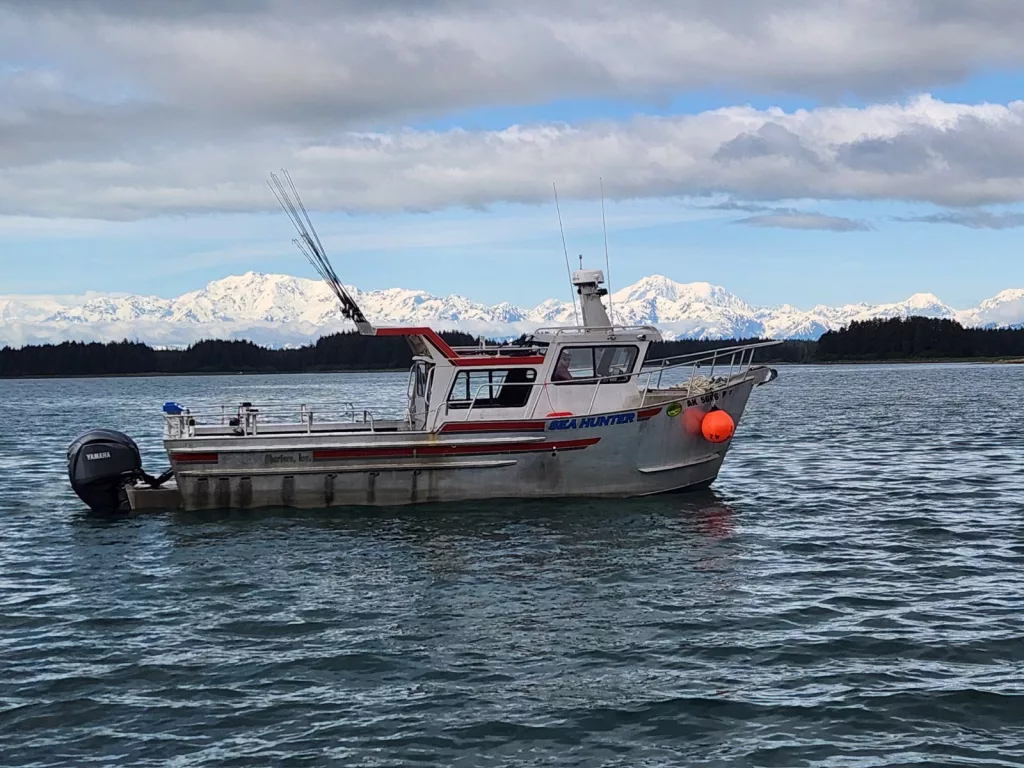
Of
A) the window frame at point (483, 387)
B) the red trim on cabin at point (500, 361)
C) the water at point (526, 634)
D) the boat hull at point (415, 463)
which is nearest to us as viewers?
the water at point (526, 634)

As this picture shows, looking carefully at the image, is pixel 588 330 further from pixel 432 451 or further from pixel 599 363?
pixel 432 451

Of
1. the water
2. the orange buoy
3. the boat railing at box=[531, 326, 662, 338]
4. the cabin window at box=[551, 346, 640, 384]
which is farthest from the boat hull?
the boat railing at box=[531, 326, 662, 338]

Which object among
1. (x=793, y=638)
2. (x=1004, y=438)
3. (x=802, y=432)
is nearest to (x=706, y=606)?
(x=793, y=638)

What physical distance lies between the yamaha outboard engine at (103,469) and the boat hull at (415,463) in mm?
1784

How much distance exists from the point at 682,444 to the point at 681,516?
82.3 inches

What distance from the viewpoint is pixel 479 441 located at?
957 inches

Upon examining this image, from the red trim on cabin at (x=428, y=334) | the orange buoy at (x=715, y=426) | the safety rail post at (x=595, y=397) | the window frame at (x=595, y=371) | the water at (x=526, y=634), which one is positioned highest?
the red trim on cabin at (x=428, y=334)

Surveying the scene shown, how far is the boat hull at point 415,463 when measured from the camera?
24.2m

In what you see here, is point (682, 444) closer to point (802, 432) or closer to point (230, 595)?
point (230, 595)

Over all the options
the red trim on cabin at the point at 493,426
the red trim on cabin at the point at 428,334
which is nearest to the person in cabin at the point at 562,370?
the red trim on cabin at the point at 493,426

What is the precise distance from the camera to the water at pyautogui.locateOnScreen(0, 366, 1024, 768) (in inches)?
451

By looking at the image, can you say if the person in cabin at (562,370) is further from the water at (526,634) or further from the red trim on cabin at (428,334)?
the water at (526,634)

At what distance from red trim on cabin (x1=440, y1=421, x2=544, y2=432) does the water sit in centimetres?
173

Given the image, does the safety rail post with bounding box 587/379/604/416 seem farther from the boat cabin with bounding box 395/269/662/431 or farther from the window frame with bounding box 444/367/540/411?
the window frame with bounding box 444/367/540/411
